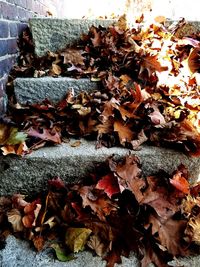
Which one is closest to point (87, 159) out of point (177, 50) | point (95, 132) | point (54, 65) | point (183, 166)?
point (95, 132)

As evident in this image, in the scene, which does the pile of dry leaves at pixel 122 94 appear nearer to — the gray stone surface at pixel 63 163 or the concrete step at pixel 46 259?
the gray stone surface at pixel 63 163

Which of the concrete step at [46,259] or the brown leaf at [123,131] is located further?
the brown leaf at [123,131]

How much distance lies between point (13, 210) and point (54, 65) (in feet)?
3.09

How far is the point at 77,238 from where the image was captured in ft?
3.77

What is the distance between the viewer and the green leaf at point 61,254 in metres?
1.13

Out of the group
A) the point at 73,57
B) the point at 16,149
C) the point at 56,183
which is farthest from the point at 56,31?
the point at 56,183

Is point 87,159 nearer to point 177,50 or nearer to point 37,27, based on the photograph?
point 177,50

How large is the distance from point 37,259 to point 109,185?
1.30 feet

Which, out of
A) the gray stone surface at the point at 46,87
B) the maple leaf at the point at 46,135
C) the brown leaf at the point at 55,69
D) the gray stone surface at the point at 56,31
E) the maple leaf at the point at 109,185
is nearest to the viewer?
the maple leaf at the point at 109,185

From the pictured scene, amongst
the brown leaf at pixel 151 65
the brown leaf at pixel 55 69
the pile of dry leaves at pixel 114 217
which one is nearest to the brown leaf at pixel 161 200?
the pile of dry leaves at pixel 114 217

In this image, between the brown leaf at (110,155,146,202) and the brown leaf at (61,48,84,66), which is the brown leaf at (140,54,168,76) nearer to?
the brown leaf at (61,48,84,66)

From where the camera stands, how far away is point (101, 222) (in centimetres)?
119

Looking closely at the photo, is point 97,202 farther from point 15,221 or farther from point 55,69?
point 55,69

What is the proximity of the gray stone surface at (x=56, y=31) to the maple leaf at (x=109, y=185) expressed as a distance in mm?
1084
